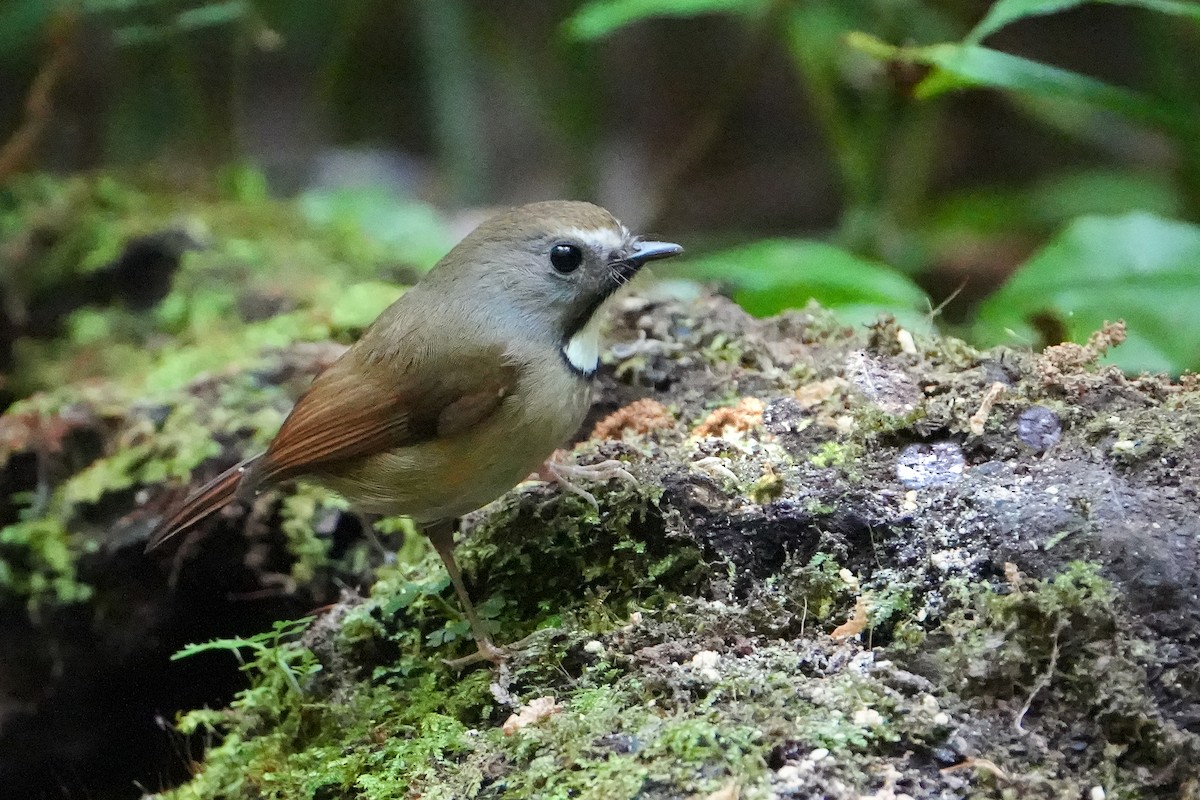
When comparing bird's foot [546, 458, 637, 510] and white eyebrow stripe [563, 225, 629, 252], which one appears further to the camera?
white eyebrow stripe [563, 225, 629, 252]

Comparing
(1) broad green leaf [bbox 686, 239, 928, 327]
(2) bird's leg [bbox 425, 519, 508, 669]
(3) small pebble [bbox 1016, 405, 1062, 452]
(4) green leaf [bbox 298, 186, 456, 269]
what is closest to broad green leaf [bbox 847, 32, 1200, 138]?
(1) broad green leaf [bbox 686, 239, 928, 327]

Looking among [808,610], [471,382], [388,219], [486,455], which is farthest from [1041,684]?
[388,219]

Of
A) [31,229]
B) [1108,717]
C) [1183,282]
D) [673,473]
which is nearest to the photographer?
[1108,717]

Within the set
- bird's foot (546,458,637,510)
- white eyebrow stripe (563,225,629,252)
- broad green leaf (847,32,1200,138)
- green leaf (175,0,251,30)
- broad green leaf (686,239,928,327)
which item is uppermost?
green leaf (175,0,251,30)

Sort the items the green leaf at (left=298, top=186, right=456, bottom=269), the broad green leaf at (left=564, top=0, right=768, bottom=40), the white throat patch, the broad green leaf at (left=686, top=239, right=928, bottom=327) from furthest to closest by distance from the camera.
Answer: the green leaf at (left=298, top=186, right=456, bottom=269) → the broad green leaf at (left=564, top=0, right=768, bottom=40) → the broad green leaf at (left=686, top=239, right=928, bottom=327) → the white throat patch

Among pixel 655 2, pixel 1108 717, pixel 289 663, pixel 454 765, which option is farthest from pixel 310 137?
pixel 1108 717

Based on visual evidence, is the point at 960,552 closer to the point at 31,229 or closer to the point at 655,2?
the point at 655,2

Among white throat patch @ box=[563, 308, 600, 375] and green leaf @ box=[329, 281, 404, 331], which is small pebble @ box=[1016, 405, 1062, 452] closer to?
white throat patch @ box=[563, 308, 600, 375]

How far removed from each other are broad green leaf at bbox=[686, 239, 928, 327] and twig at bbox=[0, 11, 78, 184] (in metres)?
3.72

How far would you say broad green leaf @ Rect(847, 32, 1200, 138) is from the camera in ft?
10.3

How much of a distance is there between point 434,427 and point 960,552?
3.92 ft

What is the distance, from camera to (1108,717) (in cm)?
181

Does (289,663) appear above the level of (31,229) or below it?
below

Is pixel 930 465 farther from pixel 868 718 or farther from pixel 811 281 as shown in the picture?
pixel 811 281
